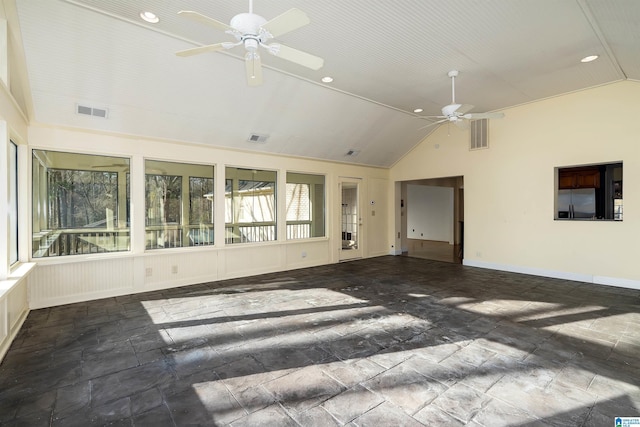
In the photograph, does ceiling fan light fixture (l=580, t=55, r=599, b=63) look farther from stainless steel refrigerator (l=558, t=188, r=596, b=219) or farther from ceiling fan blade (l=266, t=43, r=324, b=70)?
ceiling fan blade (l=266, t=43, r=324, b=70)

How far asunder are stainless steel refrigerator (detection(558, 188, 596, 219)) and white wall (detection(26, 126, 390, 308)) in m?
5.54

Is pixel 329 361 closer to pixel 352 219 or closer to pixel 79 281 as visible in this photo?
pixel 79 281

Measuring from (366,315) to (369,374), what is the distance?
1.39 metres

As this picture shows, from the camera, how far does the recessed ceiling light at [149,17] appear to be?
124 inches

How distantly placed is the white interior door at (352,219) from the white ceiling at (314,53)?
2509mm

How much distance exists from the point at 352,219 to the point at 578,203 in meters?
5.57

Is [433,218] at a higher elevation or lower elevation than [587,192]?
lower

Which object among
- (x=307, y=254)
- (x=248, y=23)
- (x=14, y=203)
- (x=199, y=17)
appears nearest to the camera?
(x=199, y=17)

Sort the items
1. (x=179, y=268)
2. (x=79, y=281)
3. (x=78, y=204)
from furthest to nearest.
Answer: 1. (x=179, y=268)
2. (x=78, y=204)
3. (x=79, y=281)

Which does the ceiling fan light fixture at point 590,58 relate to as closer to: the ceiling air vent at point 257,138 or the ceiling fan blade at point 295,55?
the ceiling fan blade at point 295,55

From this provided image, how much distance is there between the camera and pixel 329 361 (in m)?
2.72

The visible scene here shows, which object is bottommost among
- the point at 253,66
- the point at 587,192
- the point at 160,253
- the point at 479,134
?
the point at 160,253

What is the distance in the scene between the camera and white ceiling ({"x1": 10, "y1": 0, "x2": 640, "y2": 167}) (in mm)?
3139

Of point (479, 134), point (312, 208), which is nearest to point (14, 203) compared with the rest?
point (312, 208)
